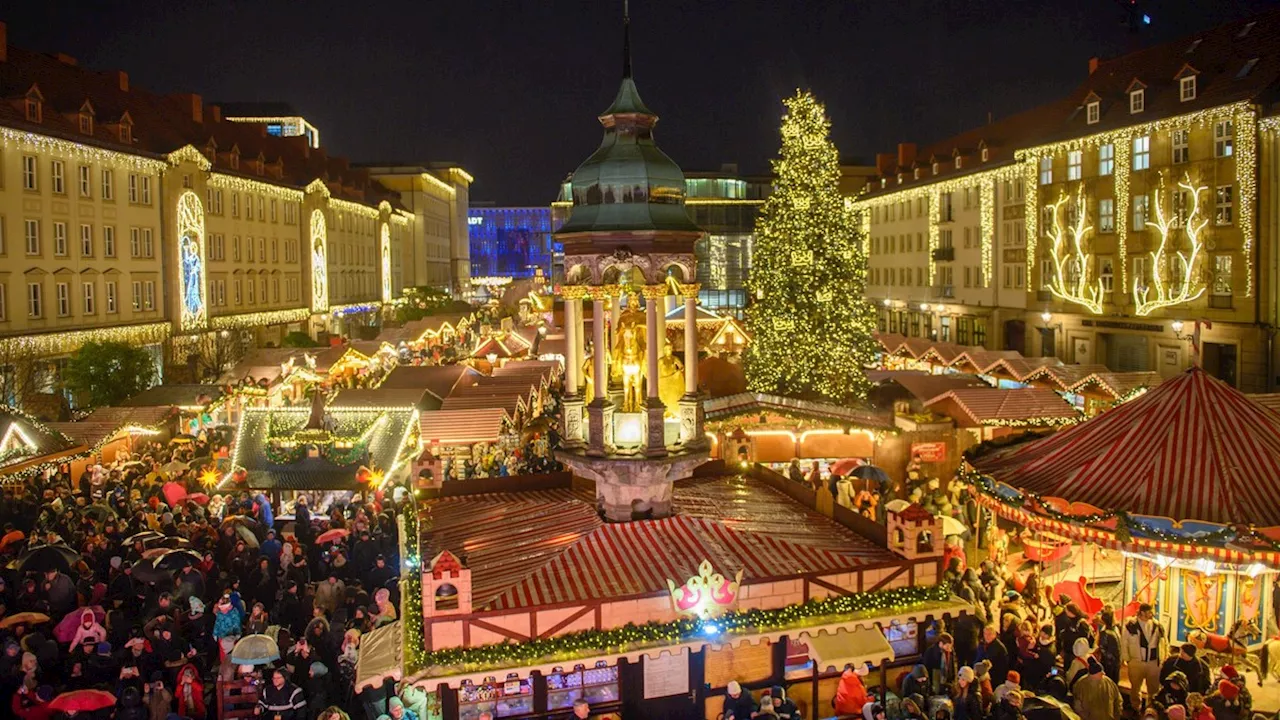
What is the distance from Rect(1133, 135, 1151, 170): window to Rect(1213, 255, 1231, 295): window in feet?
16.3

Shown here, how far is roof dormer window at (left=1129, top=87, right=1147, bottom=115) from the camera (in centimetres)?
3781

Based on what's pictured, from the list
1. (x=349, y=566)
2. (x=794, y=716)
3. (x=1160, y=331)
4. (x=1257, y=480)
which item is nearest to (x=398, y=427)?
(x=349, y=566)

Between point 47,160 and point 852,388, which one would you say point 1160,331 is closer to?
point 852,388

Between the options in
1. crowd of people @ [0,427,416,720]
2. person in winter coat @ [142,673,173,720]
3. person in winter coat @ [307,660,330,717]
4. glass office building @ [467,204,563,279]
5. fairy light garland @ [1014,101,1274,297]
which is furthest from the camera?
glass office building @ [467,204,563,279]

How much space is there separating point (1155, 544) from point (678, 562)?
515cm

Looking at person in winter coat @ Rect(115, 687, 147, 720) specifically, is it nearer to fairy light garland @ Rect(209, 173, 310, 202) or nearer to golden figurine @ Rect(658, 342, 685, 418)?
golden figurine @ Rect(658, 342, 685, 418)

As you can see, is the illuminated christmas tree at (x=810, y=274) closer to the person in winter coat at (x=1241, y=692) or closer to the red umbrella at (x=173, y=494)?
the red umbrella at (x=173, y=494)

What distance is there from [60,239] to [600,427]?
31.4 metres

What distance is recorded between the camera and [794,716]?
8945 millimetres

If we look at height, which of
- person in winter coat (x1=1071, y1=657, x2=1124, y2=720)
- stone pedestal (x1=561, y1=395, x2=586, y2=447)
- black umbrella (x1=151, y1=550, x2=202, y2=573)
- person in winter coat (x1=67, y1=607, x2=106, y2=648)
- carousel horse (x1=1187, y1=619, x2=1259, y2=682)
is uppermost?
stone pedestal (x1=561, y1=395, x2=586, y2=447)

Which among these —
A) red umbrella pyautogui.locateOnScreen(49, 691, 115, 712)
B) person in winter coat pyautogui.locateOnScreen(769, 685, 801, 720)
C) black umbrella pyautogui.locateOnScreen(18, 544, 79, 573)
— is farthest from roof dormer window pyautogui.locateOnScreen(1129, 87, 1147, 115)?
red umbrella pyautogui.locateOnScreen(49, 691, 115, 712)

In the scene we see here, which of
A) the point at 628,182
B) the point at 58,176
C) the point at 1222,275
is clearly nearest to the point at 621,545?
the point at 628,182

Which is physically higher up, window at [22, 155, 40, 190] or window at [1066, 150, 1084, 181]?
window at [1066, 150, 1084, 181]

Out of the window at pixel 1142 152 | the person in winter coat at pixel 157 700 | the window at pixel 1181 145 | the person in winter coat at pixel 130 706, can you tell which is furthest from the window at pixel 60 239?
the window at pixel 1181 145
